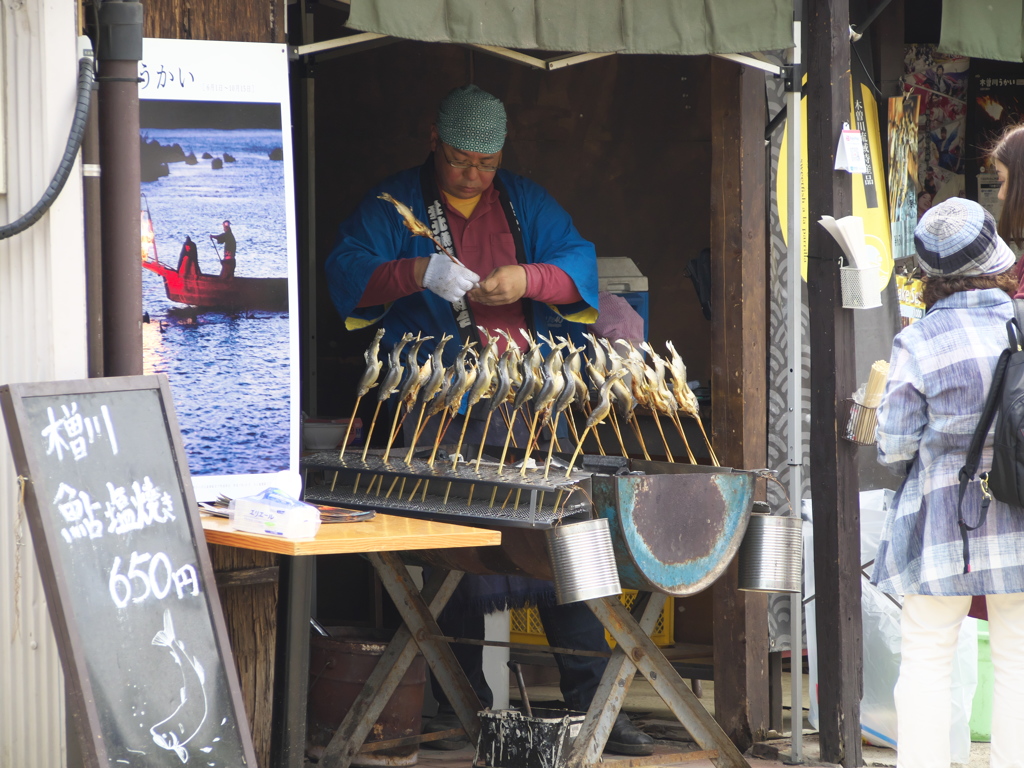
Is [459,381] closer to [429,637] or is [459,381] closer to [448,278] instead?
[448,278]

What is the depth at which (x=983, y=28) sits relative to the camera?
527cm

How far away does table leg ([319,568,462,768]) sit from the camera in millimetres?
4293

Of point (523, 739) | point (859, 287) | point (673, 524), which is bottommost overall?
point (523, 739)

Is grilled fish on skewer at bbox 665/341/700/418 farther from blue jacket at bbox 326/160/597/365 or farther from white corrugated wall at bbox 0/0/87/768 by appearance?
white corrugated wall at bbox 0/0/87/768

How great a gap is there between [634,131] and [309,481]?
135 inches

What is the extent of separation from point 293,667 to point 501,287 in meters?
1.76

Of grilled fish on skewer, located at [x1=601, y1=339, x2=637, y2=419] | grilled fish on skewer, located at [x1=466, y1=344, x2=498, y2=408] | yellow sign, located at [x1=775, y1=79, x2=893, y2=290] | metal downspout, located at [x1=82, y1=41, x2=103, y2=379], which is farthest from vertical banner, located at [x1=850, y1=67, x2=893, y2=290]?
metal downspout, located at [x1=82, y1=41, x2=103, y2=379]

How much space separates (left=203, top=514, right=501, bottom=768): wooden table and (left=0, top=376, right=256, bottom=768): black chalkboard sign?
10.3 inches

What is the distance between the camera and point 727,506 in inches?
166

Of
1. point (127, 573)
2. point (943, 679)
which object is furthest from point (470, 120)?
point (943, 679)

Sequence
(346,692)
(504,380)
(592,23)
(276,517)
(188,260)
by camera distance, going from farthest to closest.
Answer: (346,692) < (592,23) < (504,380) < (188,260) < (276,517)

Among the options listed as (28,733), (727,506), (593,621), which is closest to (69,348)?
(28,733)

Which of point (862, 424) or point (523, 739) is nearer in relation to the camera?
point (523, 739)

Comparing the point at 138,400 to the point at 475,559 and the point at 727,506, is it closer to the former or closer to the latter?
the point at 475,559
